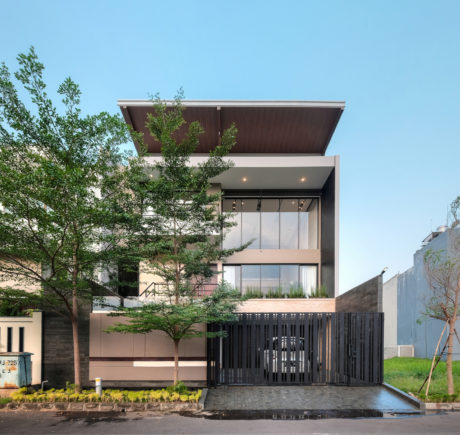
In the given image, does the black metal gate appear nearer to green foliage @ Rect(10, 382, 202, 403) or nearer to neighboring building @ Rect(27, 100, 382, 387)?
neighboring building @ Rect(27, 100, 382, 387)

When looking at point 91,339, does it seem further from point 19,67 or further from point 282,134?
point 282,134

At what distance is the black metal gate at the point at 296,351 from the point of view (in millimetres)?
12477

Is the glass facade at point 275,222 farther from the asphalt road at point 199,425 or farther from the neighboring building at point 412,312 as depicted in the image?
the asphalt road at point 199,425

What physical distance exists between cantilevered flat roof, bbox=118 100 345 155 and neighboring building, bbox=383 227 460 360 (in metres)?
9.39

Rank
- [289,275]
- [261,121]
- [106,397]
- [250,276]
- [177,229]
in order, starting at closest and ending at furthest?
[106,397]
[177,229]
[261,121]
[289,275]
[250,276]

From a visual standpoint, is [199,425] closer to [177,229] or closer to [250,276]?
[177,229]

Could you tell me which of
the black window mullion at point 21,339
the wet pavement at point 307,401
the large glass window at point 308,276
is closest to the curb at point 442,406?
the wet pavement at point 307,401

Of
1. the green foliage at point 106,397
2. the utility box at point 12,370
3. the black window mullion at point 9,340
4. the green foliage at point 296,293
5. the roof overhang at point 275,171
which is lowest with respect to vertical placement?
the green foliage at point 106,397

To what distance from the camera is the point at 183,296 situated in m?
12.0

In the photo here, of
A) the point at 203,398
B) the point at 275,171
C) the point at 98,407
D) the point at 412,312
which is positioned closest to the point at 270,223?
the point at 275,171

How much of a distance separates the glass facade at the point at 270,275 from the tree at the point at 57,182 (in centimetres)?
1355

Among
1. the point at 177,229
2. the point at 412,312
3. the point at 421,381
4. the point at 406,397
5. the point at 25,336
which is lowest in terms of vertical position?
the point at 421,381

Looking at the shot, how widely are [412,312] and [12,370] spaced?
75.4 feet

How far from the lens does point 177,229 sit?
38.8 feet
